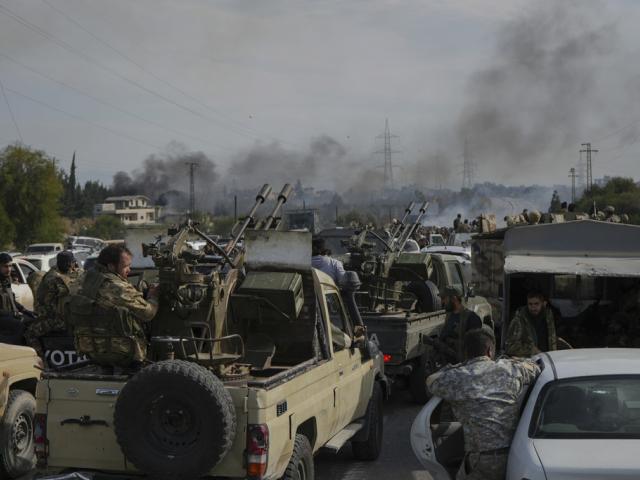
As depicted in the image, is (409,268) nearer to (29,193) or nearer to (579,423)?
(579,423)

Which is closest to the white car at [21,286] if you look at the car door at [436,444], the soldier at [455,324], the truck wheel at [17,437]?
the truck wheel at [17,437]

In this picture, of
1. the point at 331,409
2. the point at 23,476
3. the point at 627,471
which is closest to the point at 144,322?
the point at 331,409

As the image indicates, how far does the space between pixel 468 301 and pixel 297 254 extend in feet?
22.4

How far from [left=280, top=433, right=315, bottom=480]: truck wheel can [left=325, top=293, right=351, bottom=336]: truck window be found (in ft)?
5.51

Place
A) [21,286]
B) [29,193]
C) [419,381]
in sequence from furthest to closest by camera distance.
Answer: [29,193] < [21,286] < [419,381]

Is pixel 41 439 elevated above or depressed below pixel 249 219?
below

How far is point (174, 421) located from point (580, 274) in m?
5.05

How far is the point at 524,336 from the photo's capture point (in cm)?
889

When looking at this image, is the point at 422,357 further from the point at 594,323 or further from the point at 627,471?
the point at 627,471

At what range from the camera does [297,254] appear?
7.57m

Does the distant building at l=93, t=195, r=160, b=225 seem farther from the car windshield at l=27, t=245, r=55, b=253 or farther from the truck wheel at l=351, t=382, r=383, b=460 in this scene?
the truck wheel at l=351, t=382, r=383, b=460

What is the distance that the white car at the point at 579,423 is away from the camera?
5.12 m

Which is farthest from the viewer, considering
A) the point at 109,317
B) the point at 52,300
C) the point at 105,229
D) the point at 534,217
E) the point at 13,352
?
the point at 105,229

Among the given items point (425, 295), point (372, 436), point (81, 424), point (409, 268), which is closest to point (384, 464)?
point (372, 436)
